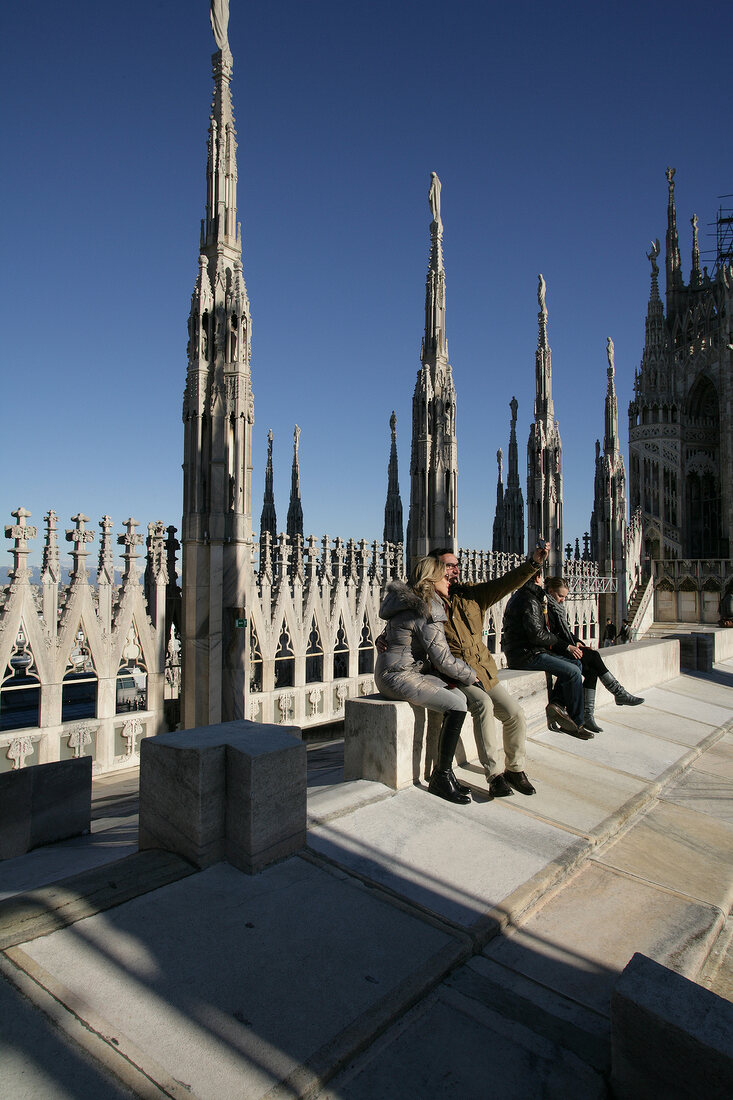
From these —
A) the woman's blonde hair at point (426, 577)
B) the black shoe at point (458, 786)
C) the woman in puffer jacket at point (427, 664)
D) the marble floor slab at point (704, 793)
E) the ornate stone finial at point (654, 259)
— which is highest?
the ornate stone finial at point (654, 259)

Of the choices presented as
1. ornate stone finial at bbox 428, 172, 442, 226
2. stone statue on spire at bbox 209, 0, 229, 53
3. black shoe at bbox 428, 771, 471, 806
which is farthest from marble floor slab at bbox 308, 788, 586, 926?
ornate stone finial at bbox 428, 172, 442, 226

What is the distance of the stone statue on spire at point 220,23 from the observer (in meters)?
10.6

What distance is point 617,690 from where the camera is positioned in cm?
642

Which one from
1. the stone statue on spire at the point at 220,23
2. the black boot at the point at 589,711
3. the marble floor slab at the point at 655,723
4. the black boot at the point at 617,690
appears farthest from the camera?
the stone statue on spire at the point at 220,23

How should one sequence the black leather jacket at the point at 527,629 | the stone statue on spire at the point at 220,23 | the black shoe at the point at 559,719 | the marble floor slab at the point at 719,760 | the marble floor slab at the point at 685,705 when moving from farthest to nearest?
the stone statue on spire at the point at 220,23 < the marble floor slab at the point at 685,705 < the black shoe at the point at 559,719 < the black leather jacket at the point at 527,629 < the marble floor slab at the point at 719,760

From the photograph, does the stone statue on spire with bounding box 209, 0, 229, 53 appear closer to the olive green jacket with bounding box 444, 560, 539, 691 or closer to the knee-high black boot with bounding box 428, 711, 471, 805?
the olive green jacket with bounding box 444, 560, 539, 691

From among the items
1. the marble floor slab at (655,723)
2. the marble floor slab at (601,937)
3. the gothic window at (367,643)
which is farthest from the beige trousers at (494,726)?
the gothic window at (367,643)

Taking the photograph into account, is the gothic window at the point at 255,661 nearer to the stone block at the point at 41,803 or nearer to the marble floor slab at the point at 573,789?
the marble floor slab at the point at 573,789

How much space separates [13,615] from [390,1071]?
7.44 m

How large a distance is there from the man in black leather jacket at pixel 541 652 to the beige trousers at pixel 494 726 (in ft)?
4.18

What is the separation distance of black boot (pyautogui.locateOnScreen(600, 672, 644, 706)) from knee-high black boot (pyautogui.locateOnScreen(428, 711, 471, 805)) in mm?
2863

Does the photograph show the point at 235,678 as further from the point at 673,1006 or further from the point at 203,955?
the point at 673,1006

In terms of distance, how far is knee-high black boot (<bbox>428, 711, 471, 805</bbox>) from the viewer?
391 cm

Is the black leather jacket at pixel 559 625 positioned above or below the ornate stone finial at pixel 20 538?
below
